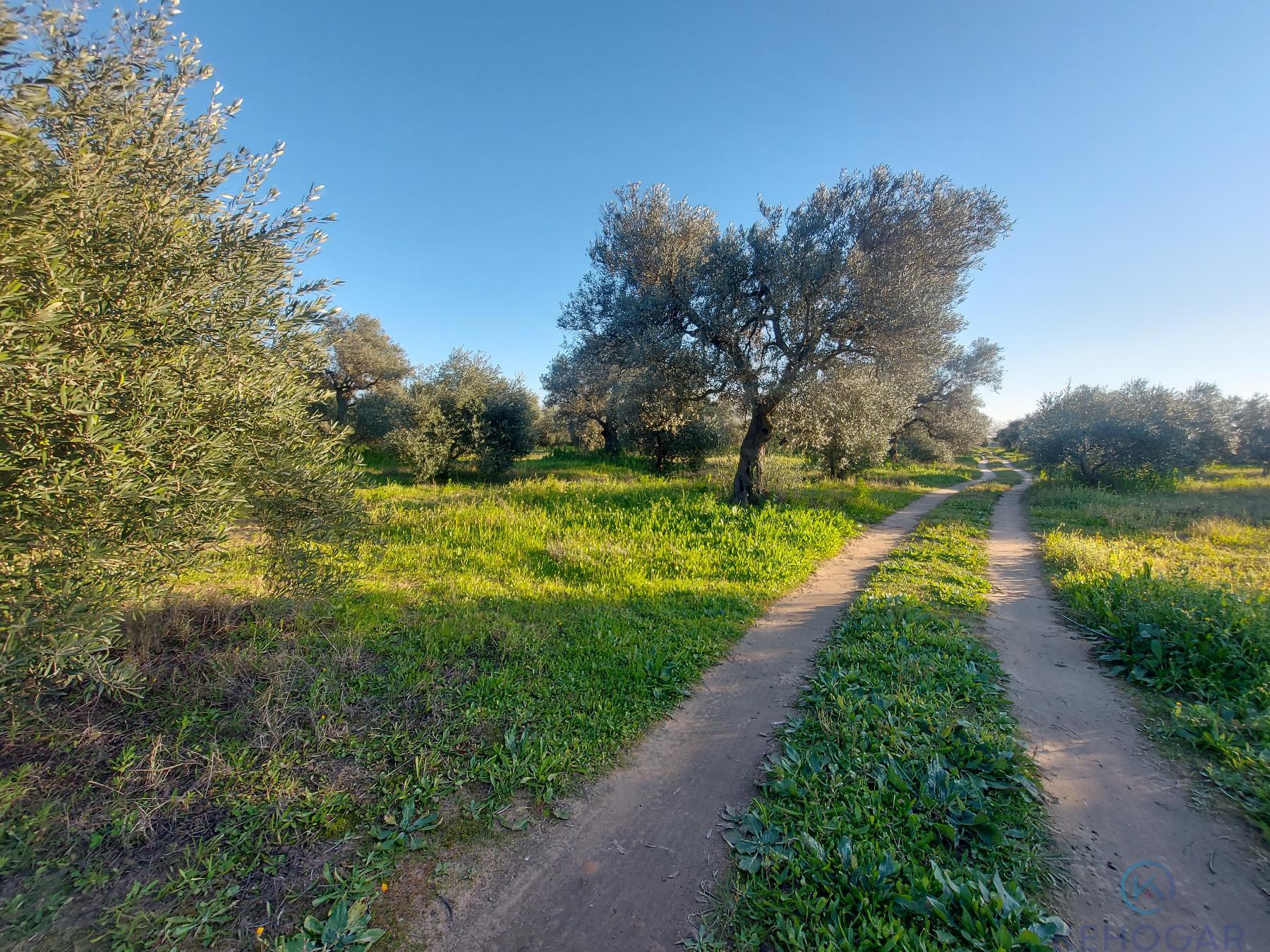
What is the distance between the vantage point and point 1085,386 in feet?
82.8

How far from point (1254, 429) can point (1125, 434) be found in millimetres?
26276

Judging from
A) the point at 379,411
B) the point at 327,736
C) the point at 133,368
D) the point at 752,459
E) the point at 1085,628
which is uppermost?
the point at 379,411

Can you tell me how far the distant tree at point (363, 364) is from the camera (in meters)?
29.6

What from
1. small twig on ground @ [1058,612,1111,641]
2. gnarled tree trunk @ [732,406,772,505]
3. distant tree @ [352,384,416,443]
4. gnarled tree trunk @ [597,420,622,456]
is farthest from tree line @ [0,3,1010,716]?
gnarled tree trunk @ [597,420,622,456]

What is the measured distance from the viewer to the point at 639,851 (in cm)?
310

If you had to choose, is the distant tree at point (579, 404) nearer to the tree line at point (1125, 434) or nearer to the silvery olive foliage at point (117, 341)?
the silvery olive foliage at point (117, 341)

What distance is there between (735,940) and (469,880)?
1633 millimetres

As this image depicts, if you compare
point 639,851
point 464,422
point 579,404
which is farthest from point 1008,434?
point 639,851

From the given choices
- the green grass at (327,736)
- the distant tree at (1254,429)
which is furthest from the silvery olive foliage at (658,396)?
the distant tree at (1254,429)

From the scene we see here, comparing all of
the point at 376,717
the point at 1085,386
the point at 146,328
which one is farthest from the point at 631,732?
the point at 1085,386

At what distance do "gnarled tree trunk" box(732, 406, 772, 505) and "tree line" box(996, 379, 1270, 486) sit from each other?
778 inches

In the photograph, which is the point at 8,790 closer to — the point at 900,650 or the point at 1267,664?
the point at 900,650

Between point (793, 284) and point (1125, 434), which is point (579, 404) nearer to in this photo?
point (793, 284)

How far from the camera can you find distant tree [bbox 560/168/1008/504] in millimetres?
11461
